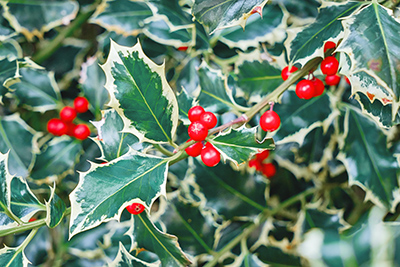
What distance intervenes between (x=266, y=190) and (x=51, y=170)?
72 cm

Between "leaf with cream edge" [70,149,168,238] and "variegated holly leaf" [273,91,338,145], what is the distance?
0.47 meters

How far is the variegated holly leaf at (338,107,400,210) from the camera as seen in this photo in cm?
97

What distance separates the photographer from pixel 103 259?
119 cm

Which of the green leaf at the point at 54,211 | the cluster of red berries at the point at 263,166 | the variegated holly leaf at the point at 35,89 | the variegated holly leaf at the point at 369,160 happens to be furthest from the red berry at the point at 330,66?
the variegated holly leaf at the point at 35,89

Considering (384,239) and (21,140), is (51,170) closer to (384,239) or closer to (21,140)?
(21,140)

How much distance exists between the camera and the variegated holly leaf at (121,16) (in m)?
1.14

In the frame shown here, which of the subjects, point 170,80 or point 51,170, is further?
point 170,80

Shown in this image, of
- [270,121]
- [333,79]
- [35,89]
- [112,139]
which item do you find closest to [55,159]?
[35,89]

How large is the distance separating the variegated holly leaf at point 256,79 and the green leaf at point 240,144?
334 mm

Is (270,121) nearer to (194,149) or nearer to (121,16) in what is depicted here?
(194,149)

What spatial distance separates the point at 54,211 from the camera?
68 cm

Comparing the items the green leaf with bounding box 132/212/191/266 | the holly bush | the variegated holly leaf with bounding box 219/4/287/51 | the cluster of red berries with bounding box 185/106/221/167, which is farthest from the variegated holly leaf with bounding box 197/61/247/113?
the green leaf with bounding box 132/212/191/266

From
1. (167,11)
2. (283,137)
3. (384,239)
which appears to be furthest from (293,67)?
(384,239)

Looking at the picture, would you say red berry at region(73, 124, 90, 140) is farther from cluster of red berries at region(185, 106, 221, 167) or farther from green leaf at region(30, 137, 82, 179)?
cluster of red berries at region(185, 106, 221, 167)
